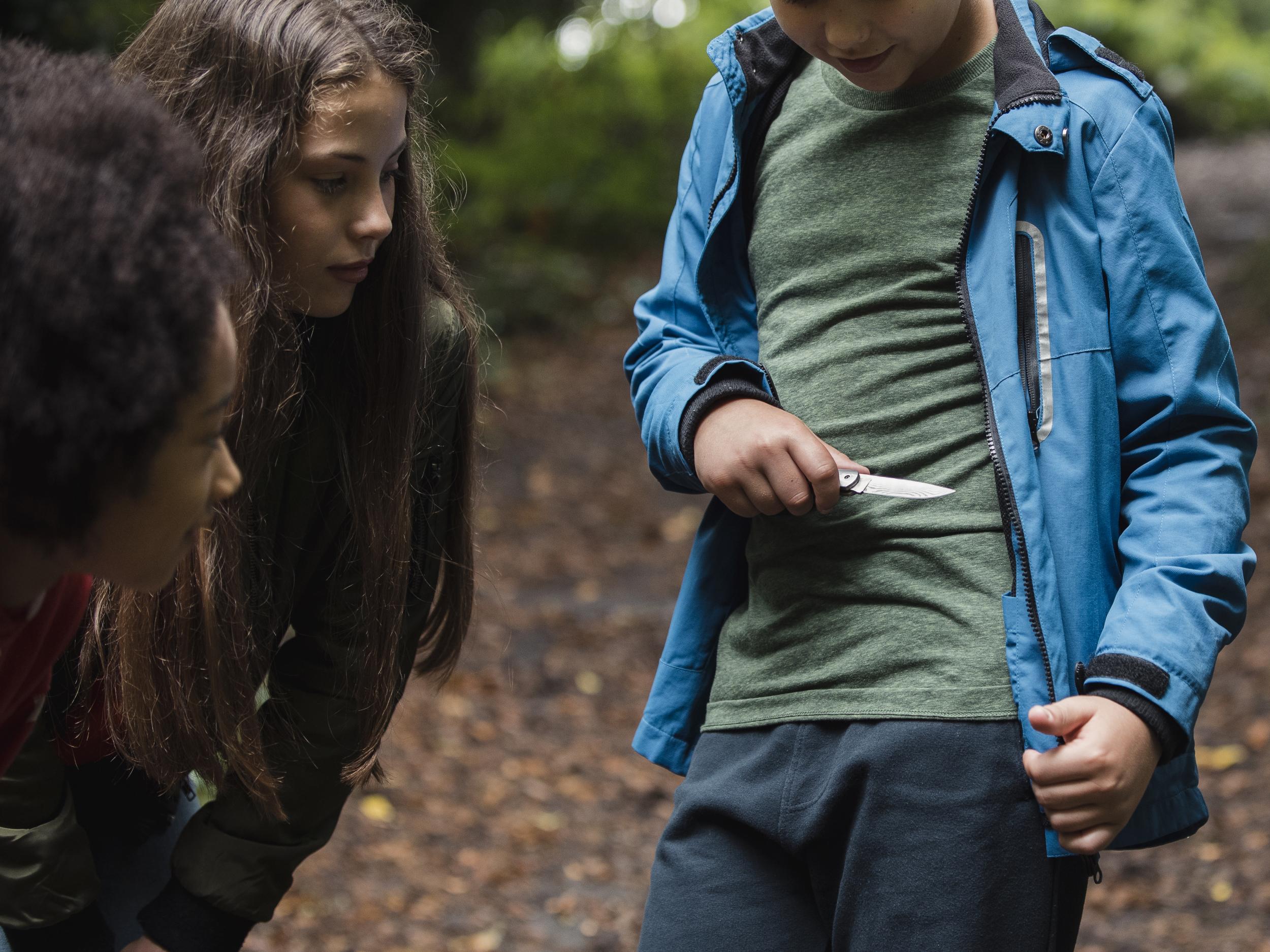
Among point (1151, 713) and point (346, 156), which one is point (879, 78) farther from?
point (1151, 713)

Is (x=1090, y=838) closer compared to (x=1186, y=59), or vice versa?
(x=1090, y=838)

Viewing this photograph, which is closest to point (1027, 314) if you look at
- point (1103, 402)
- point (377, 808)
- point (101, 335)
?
point (1103, 402)

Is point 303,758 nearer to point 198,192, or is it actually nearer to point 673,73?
point 198,192

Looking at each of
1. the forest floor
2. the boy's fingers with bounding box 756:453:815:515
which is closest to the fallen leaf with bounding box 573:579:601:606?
the forest floor

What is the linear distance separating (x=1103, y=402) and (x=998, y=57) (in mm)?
503

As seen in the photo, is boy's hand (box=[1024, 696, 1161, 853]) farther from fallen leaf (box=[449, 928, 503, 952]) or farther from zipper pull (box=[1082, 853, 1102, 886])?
fallen leaf (box=[449, 928, 503, 952])

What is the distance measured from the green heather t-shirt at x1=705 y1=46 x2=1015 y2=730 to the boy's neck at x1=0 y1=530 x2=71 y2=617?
3.15 ft

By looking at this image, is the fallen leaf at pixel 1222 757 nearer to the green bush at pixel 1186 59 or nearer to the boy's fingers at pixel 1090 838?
the boy's fingers at pixel 1090 838

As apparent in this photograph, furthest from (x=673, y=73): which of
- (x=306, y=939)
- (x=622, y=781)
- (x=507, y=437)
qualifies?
(x=306, y=939)

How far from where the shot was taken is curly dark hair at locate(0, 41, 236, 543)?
1142mm

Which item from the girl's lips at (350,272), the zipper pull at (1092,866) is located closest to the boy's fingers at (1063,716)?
the zipper pull at (1092,866)

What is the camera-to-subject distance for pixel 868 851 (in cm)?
176

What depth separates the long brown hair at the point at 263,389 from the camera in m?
1.90

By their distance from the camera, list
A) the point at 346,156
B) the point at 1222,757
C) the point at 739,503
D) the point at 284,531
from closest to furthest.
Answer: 1. the point at 739,503
2. the point at 346,156
3. the point at 284,531
4. the point at 1222,757
